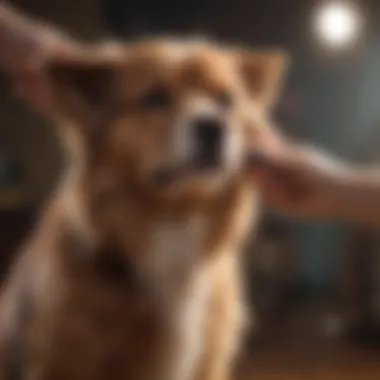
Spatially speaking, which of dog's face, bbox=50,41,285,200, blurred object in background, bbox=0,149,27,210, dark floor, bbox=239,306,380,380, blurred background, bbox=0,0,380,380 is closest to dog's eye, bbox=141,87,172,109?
dog's face, bbox=50,41,285,200

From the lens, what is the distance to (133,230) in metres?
1.36

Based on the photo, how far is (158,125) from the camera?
1.29m

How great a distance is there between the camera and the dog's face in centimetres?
129

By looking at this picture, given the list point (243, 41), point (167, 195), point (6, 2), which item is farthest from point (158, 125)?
point (6, 2)

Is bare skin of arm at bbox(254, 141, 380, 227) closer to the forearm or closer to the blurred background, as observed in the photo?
the blurred background

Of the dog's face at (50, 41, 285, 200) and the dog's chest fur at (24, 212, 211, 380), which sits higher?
the dog's face at (50, 41, 285, 200)

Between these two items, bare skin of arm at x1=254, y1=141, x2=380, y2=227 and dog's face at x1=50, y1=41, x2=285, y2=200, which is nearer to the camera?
dog's face at x1=50, y1=41, x2=285, y2=200

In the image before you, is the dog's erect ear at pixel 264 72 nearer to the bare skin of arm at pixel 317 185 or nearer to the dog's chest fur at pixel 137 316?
the bare skin of arm at pixel 317 185

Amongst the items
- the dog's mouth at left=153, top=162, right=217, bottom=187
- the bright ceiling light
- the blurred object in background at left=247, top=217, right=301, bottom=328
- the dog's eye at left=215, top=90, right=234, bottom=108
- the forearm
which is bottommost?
the blurred object in background at left=247, top=217, right=301, bottom=328

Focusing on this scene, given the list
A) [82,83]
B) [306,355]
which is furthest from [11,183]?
[306,355]

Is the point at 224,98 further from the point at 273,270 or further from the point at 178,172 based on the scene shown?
the point at 273,270

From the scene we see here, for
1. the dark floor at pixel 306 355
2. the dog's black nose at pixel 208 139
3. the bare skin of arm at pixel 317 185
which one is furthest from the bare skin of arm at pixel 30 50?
the dark floor at pixel 306 355

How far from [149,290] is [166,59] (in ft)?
1.20

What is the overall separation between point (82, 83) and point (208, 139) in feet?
0.73
